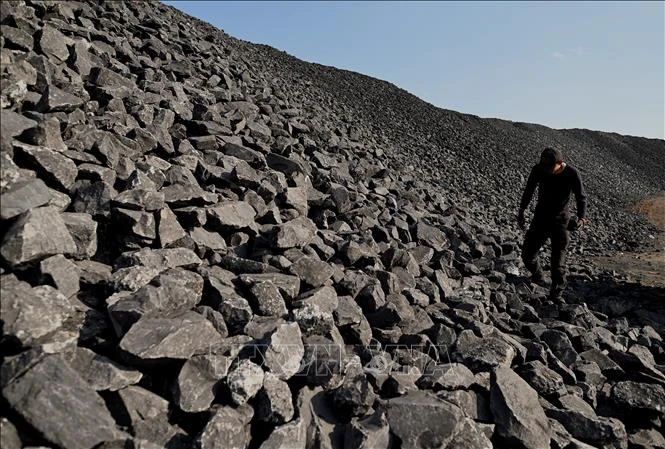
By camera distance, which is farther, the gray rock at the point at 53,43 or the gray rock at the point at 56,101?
the gray rock at the point at 53,43

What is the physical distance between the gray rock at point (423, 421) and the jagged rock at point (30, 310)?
2.23 meters

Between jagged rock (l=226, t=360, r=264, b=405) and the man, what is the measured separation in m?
5.21

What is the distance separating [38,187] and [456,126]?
25.2m

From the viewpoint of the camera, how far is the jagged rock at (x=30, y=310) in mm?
2461

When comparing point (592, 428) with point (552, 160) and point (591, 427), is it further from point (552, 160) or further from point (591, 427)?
point (552, 160)

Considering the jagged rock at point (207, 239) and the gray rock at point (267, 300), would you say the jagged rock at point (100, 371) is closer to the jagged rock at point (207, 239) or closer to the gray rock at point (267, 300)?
the gray rock at point (267, 300)

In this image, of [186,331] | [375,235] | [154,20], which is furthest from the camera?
[154,20]

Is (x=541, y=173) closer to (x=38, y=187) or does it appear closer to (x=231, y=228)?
(x=231, y=228)

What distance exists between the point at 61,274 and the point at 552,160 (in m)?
6.10

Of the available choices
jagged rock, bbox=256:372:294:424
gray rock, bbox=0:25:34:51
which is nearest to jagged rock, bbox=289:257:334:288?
jagged rock, bbox=256:372:294:424

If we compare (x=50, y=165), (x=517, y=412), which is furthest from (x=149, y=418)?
(x=517, y=412)

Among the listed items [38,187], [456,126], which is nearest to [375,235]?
[38,187]

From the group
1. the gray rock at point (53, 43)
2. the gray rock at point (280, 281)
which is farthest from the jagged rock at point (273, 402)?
the gray rock at point (53, 43)

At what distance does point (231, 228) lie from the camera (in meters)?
4.61
